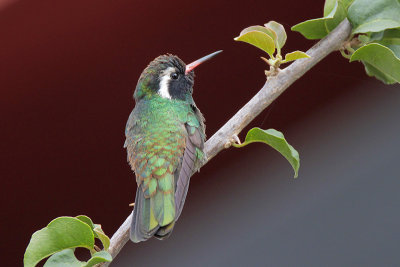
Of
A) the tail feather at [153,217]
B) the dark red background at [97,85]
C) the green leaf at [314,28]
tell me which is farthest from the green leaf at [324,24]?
the dark red background at [97,85]

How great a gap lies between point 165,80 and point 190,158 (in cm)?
44

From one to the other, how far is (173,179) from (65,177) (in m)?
1.55

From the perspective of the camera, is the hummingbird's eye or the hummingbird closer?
the hummingbird

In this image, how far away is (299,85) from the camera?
290 centimetres

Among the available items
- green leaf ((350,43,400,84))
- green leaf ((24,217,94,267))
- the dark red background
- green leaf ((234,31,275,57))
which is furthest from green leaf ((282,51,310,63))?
the dark red background

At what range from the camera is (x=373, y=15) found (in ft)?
4.58

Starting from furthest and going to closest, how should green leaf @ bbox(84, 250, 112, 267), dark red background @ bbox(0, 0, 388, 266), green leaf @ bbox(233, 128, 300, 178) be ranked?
dark red background @ bbox(0, 0, 388, 266)
green leaf @ bbox(233, 128, 300, 178)
green leaf @ bbox(84, 250, 112, 267)

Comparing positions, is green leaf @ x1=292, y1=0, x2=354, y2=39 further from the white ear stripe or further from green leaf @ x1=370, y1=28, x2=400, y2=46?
the white ear stripe

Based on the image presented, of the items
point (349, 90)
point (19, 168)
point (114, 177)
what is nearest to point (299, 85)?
point (349, 90)

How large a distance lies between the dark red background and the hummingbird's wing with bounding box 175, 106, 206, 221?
663 millimetres

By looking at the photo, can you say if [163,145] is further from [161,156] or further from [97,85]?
[97,85]

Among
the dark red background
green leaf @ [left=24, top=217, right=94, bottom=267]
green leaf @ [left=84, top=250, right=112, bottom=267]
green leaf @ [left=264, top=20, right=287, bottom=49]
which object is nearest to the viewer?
green leaf @ [left=84, top=250, right=112, bottom=267]

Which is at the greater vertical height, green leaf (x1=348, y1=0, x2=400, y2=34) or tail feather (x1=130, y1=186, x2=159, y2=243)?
green leaf (x1=348, y1=0, x2=400, y2=34)

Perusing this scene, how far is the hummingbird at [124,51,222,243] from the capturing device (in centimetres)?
134
